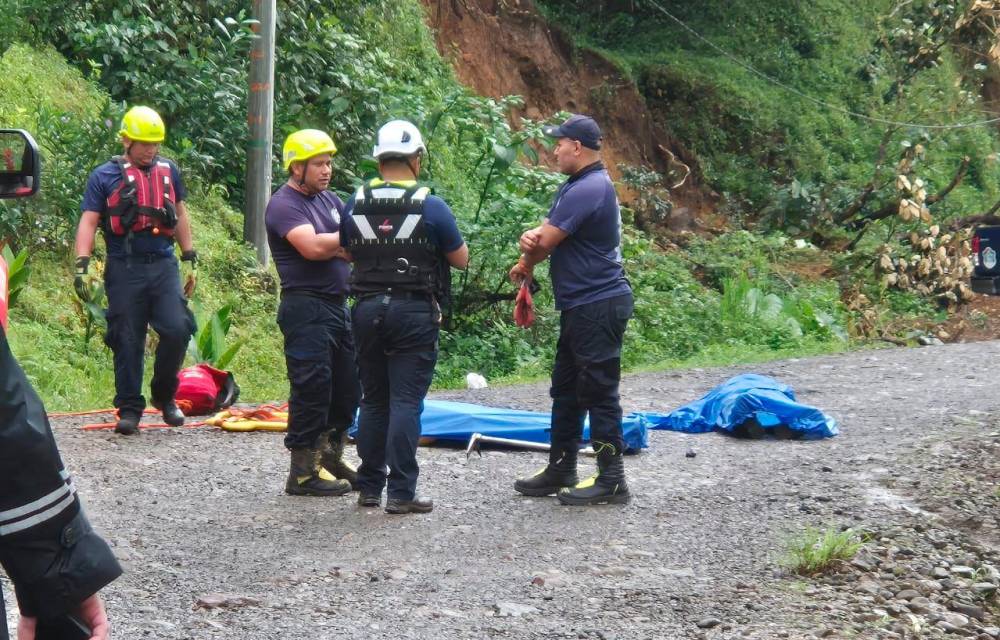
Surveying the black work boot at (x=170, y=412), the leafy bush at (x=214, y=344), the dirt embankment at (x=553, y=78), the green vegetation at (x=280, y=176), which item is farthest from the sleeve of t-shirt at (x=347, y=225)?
the dirt embankment at (x=553, y=78)

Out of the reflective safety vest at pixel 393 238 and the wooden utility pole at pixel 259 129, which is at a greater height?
the wooden utility pole at pixel 259 129

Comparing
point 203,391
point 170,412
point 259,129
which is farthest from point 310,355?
point 259,129

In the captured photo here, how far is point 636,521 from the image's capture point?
21.9ft

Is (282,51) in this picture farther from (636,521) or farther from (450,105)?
(636,521)

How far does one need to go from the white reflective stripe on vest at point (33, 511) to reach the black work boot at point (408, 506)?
4165 mm

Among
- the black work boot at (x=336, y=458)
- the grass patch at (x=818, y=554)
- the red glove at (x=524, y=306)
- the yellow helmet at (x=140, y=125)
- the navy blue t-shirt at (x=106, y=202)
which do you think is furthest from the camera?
the navy blue t-shirt at (x=106, y=202)

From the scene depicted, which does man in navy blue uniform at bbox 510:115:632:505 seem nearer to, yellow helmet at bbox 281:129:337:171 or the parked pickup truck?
yellow helmet at bbox 281:129:337:171

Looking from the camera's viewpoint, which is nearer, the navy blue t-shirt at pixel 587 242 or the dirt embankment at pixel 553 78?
the navy blue t-shirt at pixel 587 242

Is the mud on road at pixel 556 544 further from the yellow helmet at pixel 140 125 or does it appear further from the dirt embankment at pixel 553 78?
the dirt embankment at pixel 553 78

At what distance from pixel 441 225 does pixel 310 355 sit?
1035mm

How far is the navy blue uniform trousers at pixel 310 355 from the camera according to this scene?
6.93 meters

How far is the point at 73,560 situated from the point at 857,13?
3062cm

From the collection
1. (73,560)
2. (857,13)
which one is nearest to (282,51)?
(73,560)

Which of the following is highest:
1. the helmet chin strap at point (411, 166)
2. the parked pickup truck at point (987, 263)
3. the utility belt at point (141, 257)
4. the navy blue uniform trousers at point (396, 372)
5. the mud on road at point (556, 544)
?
the helmet chin strap at point (411, 166)
